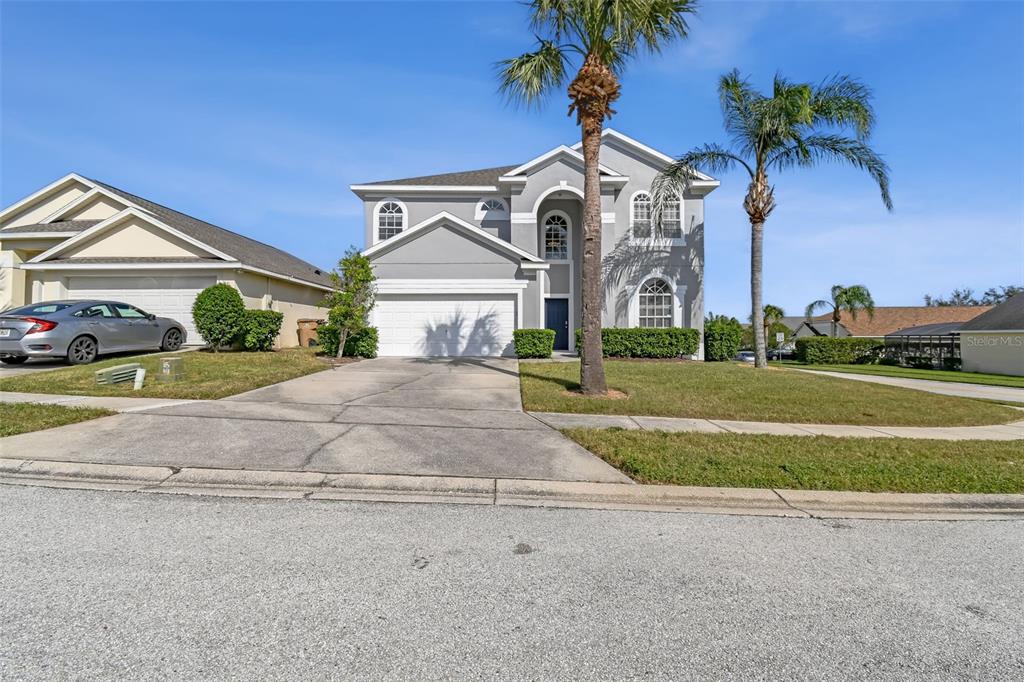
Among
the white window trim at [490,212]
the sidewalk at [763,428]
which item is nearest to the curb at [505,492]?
the sidewalk at [763,428]

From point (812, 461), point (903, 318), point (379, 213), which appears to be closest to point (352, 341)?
point (379, 213)

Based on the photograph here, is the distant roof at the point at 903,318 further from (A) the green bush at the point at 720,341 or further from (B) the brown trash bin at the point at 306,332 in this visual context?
(B) the brown trash bin at the point at 306,332

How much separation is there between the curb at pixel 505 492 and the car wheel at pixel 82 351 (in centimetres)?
814

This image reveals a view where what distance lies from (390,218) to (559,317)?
8.49 metres

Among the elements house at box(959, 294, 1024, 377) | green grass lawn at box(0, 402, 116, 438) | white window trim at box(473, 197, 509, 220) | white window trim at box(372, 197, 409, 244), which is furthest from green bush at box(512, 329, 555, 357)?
house at box(959, 294, 1024, 377)

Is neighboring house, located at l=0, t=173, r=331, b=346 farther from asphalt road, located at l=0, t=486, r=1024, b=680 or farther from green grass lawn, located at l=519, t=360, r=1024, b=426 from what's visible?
asphalt road, located at l=0, t=486, r=1024, b=680

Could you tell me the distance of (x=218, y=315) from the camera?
1403 centimetres

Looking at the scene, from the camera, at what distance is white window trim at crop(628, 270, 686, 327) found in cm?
1980

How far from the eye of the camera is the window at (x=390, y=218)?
845 inches

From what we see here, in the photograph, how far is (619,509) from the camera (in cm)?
452

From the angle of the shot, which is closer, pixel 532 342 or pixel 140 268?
pixel 140 268

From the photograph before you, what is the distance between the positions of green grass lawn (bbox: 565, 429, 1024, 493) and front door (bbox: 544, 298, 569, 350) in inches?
551

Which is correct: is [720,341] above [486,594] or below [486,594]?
above

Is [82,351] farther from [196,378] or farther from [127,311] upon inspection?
[196,378]
